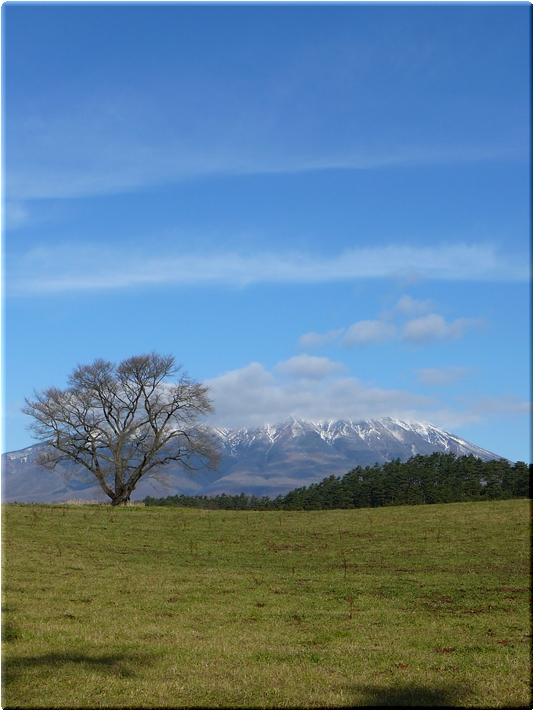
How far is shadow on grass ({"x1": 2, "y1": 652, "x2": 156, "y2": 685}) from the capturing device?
41.0ft

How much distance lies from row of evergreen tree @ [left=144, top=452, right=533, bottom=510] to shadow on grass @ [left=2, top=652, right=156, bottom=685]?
55838 mm

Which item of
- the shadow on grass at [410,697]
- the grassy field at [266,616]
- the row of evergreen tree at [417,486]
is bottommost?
the row of evergreen tree at [417,486]

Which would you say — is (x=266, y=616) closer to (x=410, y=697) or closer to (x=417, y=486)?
(x=410, y=697)

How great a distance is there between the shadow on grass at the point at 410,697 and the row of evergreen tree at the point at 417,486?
183 feet

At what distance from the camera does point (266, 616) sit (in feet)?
62.6

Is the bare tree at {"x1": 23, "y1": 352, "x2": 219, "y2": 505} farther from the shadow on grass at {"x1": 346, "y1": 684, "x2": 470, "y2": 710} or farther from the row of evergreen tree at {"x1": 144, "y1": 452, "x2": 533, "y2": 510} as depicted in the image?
the shadow on grass at {"x1": 346, "y1": 684, "x2": 470, "y2": 710}

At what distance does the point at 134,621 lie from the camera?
57.8 feet

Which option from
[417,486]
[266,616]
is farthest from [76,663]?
[417,486]

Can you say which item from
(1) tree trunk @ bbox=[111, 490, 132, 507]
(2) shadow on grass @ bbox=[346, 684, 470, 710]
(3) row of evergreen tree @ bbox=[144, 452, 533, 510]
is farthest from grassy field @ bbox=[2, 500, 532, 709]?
(3) row of evergreen tree @ bbox=[144, 452, 533, 510]

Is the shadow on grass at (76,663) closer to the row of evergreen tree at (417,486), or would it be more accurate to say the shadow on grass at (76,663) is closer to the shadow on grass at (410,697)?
the shadow on grass at (410,697)

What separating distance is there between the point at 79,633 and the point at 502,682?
9898mm

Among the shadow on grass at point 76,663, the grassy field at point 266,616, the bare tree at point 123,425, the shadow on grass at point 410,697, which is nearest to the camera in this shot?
the shadow on grass at point 410,697

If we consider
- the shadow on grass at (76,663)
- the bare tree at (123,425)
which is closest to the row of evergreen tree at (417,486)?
the bare tree at (123,425)

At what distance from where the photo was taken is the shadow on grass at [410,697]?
10891 mm
